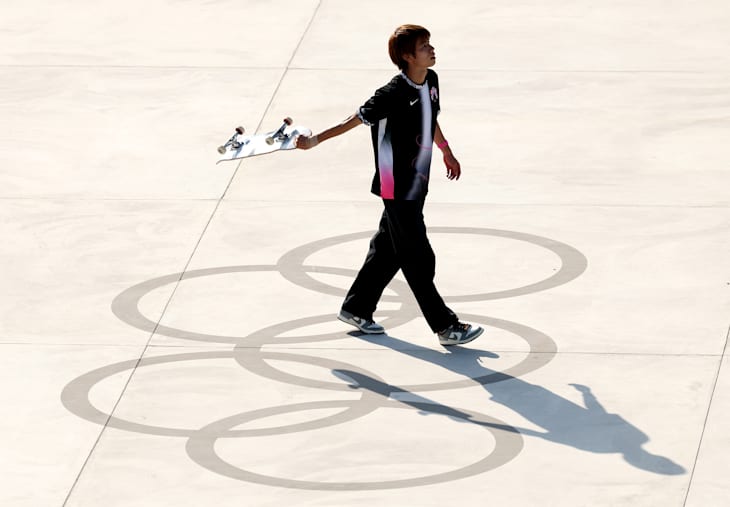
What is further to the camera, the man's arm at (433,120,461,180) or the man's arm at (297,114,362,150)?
the man's arm at (433,120,461,180)

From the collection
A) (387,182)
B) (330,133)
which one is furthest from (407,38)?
(387,182)

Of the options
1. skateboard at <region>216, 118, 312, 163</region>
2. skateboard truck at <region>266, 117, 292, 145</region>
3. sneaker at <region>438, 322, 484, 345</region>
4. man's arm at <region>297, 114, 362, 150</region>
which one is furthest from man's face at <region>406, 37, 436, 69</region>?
sneaker at <region>438, 322, 484, 345</region>

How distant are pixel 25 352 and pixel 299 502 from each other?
2.45 m

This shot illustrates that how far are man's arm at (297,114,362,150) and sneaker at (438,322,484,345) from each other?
3.93 feet

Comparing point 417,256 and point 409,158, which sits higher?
point 409,158

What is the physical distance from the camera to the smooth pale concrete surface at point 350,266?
7.58 m

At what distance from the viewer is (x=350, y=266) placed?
10.2 m

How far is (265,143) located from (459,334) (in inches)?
57.9

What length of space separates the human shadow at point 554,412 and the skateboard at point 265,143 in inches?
49.2

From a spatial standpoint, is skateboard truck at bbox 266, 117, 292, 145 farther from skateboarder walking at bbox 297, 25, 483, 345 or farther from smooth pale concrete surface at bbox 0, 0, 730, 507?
smooth pale concrete surface at bbox 0, 0, 730, 507

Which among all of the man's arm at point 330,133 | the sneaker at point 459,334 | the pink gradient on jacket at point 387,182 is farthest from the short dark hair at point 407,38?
the sneaker at point 459,334

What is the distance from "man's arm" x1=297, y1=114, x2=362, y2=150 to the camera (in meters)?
8.59

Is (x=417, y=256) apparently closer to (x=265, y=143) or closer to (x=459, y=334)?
(x=459, y=334)

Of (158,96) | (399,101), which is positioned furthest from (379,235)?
(158,96)
